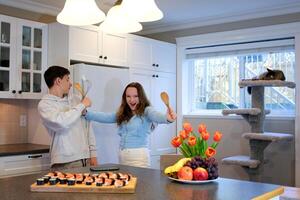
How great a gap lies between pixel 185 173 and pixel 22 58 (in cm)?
212

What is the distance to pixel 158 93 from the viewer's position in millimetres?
4277

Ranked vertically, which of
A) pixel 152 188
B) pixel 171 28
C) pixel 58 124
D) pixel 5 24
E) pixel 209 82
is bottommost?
pixel 152 188

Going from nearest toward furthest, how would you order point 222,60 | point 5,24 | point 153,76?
point 5,24, point 153,76, point 222,60

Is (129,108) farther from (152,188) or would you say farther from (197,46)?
(197,46)

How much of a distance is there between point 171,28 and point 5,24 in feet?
7.15

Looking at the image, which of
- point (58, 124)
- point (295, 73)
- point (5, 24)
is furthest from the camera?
point (295, 73)

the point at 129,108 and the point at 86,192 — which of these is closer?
the point at 86,192

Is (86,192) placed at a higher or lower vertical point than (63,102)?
lower

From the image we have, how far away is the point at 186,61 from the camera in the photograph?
467 cm

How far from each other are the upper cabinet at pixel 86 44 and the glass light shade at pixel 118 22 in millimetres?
1229

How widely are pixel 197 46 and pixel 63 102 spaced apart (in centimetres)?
228

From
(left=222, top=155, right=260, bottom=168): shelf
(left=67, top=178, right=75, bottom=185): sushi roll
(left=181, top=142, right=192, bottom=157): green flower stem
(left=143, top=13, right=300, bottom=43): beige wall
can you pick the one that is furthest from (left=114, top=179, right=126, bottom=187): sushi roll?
(left=143, top=13, right=300, bottom=43): beige wall

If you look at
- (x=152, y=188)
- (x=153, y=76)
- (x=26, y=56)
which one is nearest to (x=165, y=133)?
(x=153, y=76)

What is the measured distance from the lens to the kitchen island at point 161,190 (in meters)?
1.57
